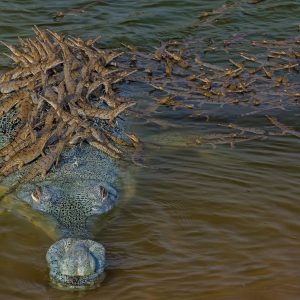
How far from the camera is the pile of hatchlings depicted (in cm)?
670

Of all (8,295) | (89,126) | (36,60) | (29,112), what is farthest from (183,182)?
(36,60)

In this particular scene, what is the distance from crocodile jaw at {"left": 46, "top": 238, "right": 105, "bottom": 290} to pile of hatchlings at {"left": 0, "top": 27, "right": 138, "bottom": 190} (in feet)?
5.10

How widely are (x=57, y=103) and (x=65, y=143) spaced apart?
55cm

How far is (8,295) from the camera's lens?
491 cm

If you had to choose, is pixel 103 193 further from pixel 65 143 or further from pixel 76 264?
pixel 76 264

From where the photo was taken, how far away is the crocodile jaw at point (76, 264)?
4805 millimetres

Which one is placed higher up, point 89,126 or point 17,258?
point 89,126

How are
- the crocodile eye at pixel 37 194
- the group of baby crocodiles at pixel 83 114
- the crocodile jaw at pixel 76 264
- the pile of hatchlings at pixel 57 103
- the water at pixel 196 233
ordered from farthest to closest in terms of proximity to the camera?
the pile of hatchlings at pixel 57 103, the crocodile eye at pixel 37 194, the group of baby crocodiles at pixel 83 114, the water at pixel 196 233, the crocodile jaw at pixel 76 264

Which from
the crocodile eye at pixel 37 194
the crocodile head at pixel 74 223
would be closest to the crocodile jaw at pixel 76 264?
the crocodile head at pixel 74 223

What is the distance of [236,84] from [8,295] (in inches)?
199

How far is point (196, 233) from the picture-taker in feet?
18.9

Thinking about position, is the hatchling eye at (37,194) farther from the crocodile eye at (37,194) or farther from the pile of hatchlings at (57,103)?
the pile of hatchlings at (57,103)

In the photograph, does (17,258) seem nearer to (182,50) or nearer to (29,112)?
(29,112)

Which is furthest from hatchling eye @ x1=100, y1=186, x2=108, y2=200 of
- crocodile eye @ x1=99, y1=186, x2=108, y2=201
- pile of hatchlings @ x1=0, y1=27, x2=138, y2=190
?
pile of hatchlings @ x1=0, y1=27, x2=138, y2=190
